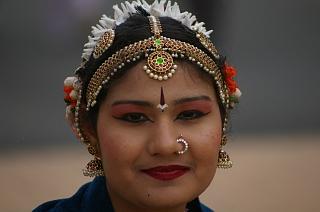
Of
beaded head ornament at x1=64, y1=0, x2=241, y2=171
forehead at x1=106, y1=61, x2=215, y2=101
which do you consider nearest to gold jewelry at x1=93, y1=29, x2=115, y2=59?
beaded head ornament at x1=64, y1=0, x2=241, y2=171

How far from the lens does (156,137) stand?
2.37 meters

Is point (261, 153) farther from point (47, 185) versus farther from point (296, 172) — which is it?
point (47, 185)

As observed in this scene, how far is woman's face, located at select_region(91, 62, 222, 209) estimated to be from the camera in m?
2.39

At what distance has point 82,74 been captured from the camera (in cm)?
273

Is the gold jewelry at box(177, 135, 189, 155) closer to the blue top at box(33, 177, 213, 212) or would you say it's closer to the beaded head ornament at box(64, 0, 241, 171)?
the beaded head ornament at box(64, 0, 241, 171)

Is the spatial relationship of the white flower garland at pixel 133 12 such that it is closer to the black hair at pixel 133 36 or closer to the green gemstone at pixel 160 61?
the black hair at pixel 133 36

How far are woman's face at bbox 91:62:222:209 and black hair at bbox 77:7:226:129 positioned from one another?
9 cm

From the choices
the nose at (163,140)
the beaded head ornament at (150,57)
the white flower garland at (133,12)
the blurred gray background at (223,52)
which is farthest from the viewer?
the blurred gray background at (223,52)

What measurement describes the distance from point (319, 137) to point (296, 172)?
0.96 meters

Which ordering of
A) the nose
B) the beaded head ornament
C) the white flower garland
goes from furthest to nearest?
the white flower garland
the beaded head ornament
the nose

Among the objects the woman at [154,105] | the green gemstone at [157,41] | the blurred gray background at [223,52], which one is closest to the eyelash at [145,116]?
the woman at [154,105]

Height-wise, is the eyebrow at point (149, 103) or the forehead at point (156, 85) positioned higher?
the forehead at point (156, 85)

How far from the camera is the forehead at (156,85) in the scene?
242cm

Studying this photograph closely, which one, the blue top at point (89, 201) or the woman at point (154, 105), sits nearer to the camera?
the woman at point (154, 105)
